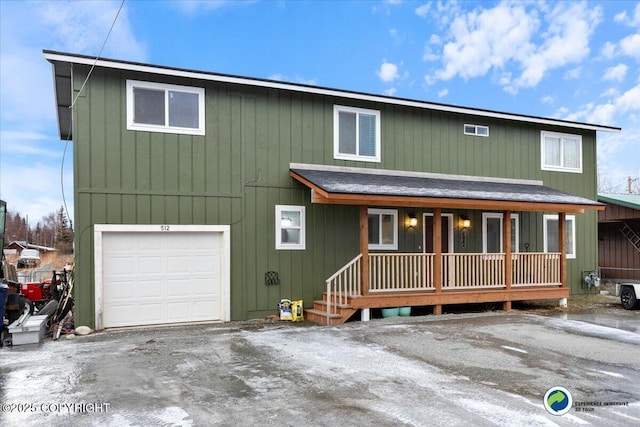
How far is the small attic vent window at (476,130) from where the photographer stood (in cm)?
1252

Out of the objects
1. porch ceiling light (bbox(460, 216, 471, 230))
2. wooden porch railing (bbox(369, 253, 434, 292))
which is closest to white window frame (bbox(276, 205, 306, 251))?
wooden porch railing (bbox(369, 253, 434, 292))

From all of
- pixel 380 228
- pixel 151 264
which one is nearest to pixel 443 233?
pixel 380 228

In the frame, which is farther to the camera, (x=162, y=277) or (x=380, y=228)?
(x=380, y=228)

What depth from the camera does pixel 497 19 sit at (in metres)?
23.3

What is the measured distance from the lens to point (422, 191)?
10.0 m

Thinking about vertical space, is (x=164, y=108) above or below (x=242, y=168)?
above

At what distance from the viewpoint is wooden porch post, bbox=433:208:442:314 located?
34.0 ft

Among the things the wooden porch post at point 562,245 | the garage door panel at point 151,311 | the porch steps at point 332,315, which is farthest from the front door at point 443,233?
the garage door panel at point 151,311

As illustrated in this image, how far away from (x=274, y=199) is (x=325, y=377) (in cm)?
522

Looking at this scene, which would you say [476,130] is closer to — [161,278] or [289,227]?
[289,227]

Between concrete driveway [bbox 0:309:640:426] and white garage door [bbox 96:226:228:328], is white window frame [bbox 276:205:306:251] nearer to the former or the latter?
white garage door [bbox 96:226:228:328]

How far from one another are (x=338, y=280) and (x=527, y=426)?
22.0ft

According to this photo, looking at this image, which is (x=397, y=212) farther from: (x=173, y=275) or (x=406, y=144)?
(x=173, y=275)

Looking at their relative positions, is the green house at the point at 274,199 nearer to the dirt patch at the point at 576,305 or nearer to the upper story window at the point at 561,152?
the dirt patch at the point at 576,305
